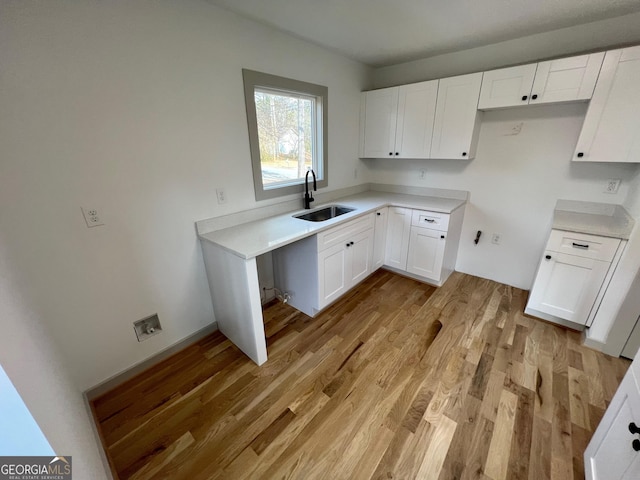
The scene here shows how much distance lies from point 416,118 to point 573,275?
196cm

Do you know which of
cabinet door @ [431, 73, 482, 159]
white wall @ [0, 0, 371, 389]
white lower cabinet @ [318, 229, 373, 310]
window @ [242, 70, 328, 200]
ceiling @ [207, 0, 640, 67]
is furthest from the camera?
A: cabinet door @ [431, 73, 482, 159]

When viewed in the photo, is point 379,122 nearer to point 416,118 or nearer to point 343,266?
point 416,118

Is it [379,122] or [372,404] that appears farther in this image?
[379,122]

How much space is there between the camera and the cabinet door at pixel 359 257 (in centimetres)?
248

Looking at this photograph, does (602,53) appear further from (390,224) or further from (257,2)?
(257,2)

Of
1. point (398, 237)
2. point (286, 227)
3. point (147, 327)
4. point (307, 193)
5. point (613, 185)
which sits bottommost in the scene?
point (147, 327)

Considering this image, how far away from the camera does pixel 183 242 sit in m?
1.86

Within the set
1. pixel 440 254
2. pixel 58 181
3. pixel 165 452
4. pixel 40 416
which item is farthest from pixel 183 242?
pixel 440 254

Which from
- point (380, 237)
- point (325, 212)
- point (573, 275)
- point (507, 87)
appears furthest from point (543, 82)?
point (325, 212)

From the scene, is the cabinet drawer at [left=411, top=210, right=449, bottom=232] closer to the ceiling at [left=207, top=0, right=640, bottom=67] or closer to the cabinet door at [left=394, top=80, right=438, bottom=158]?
the cabinet door at [left=394, top=80, right=438, bottom=158]

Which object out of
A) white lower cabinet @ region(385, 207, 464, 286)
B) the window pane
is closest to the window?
the window pane

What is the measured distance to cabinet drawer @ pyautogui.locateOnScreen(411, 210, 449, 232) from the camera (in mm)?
2518

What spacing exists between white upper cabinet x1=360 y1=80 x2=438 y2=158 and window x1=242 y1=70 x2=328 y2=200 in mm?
688

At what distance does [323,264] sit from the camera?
216 centimetres
